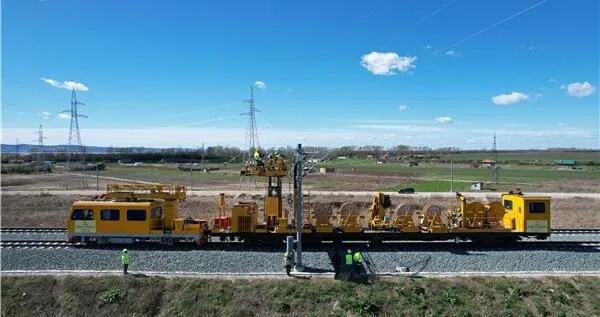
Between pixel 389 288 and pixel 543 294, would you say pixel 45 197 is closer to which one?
pixel 389 288

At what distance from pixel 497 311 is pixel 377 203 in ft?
26.5

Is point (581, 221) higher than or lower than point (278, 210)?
lower

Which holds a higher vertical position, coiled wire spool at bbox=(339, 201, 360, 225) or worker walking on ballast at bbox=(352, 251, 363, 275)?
coiled wire spool at bbox=(339, 201, 360, 225)

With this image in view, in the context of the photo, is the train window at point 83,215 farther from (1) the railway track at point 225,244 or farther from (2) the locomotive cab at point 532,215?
(2) the locomotive cab at point 532,215

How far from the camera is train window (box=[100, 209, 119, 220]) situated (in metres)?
20.8

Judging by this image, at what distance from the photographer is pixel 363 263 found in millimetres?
18656

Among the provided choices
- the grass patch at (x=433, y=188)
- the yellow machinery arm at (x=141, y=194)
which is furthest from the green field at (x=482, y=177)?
the yellow machinery arm at (x=141, y=194)

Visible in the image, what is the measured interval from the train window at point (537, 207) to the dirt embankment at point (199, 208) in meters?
6.99

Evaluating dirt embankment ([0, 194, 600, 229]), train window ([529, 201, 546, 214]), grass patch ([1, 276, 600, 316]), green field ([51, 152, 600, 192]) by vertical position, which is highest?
train window ([529, 201, 546, 214])

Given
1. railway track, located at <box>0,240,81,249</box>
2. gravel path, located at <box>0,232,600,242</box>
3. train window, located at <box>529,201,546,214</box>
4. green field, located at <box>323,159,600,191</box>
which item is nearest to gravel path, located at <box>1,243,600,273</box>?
railway track, located at <box>0,240,81,249</box>

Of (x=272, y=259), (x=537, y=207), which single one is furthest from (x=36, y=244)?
(x=537, y=207)

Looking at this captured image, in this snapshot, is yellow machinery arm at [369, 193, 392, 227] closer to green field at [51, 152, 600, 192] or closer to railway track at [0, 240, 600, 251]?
railway track at [0, 240, 600, 251]

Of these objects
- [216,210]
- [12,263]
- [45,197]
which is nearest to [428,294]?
[12,263]

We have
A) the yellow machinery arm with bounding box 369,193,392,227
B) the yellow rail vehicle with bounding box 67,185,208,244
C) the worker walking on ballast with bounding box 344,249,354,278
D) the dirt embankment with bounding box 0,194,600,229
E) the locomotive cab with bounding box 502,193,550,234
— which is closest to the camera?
the worker walking on ballast with bounding box 344,249,354,278
